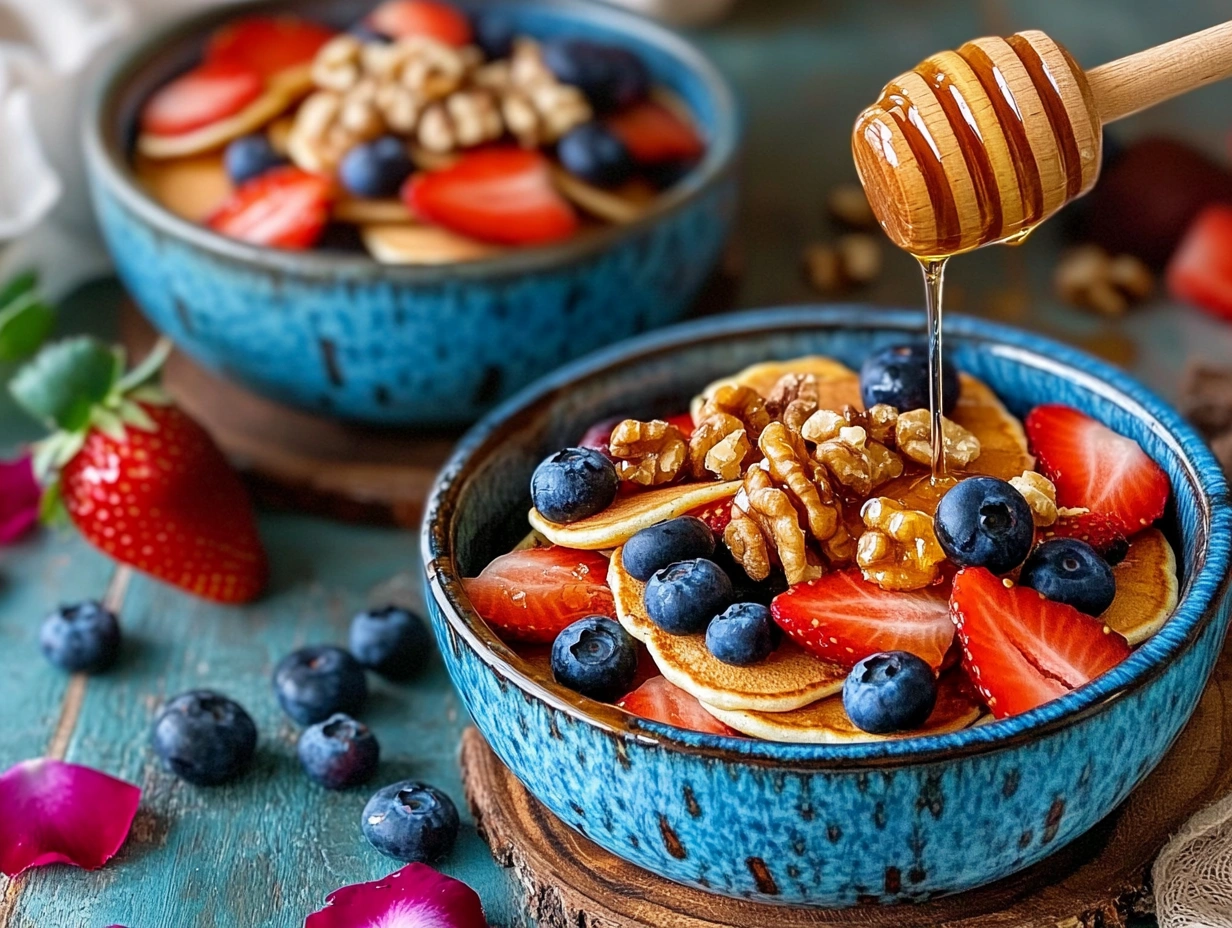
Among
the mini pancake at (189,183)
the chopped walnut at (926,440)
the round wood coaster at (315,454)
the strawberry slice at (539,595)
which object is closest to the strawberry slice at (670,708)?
the strawberry slice at (539,595)

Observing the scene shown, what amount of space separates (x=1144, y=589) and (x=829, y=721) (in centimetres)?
32

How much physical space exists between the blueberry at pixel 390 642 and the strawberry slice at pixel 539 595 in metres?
0.34

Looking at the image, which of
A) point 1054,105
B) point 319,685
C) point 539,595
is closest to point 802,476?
point 539,595

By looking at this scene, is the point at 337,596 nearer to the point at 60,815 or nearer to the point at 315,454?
the point at 315,454

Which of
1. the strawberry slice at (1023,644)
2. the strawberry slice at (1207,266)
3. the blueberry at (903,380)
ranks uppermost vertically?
the blueberry at (903,380)

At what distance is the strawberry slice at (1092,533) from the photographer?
139 centimetres

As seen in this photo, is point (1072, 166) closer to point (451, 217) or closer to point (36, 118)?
point (451, 217)

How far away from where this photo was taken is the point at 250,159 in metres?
2.13

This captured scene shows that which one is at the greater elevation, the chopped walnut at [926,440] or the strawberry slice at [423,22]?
the strawberry slice at [423,22]

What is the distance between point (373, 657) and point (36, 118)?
1169mm

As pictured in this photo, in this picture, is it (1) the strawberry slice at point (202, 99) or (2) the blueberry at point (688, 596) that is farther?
(1) the strawberry slice at point (202, 99)

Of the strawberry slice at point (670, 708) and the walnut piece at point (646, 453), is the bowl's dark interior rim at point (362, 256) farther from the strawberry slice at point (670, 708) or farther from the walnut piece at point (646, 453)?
the strawberry slice at point (670, 708)

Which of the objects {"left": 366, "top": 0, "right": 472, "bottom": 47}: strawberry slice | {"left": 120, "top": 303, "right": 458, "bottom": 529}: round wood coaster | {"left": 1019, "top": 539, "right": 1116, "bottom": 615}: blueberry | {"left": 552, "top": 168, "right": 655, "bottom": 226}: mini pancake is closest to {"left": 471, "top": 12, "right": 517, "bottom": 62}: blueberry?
{"left": 366, "top": 0, "right": 472, "bottom": 47}: strawberry slice

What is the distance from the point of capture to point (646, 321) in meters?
2.07
